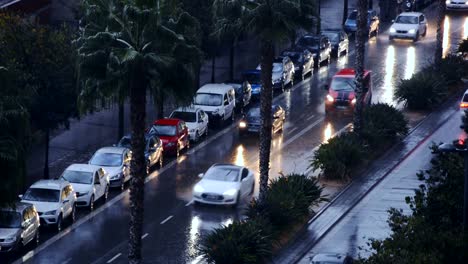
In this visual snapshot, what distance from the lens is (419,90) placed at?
58.1 metres

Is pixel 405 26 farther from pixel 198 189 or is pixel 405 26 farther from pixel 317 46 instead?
pixel 198 189

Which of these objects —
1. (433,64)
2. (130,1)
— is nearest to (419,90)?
(433,64)

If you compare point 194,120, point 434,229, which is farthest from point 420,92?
point 434,229

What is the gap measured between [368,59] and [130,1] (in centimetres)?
3991

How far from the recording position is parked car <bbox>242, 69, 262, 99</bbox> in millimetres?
62375

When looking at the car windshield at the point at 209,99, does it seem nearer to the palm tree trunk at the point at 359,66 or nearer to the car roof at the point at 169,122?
the car roof at the point at 169,122

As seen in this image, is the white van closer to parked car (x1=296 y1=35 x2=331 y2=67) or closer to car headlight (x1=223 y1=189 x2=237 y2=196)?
parked car (x1=296 y1=35 x2=331 y2=67)

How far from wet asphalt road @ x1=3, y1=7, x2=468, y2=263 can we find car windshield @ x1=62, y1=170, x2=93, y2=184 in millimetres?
1118

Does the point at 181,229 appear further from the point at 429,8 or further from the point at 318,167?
the point at 429,8

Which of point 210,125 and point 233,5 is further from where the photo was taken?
point 210,125

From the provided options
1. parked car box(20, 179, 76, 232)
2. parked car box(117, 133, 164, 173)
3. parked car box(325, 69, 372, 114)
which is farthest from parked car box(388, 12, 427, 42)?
parked car box(20, 179, 76, 232)

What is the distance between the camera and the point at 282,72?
6347 cm

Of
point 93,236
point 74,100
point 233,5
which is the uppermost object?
point 233,5

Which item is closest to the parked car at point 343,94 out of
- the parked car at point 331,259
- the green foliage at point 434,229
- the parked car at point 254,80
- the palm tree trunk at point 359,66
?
the parked car at point 254,80
